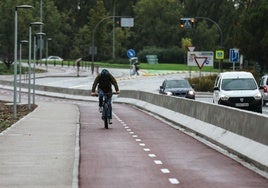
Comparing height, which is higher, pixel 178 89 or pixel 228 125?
pixel 228 125

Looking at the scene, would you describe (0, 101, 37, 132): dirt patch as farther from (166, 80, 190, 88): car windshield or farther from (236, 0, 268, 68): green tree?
(236, 0, 268, 68): green tree

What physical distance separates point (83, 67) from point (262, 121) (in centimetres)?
9452

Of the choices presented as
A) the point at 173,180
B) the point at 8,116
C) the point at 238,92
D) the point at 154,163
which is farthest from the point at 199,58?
the point at 173,180

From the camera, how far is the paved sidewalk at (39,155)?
11.8 meters

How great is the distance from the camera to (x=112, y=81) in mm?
23594

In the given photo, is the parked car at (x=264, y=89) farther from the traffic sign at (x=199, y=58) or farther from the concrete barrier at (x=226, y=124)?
the concrete barrier at (x=226, y=124)

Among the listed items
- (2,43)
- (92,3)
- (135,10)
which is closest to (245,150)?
(2,43)

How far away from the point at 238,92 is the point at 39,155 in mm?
15127

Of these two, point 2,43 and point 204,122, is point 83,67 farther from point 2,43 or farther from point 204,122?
point 204,122

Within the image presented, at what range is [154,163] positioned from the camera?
1443 cm

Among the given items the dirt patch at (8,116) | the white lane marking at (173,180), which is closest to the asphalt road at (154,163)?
the white lane marking at (173,180)

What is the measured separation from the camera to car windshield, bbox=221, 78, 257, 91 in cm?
2980

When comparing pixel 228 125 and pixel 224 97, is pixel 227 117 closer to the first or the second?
pixel 228 125

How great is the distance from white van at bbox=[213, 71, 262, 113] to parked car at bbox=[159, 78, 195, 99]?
8694mm
